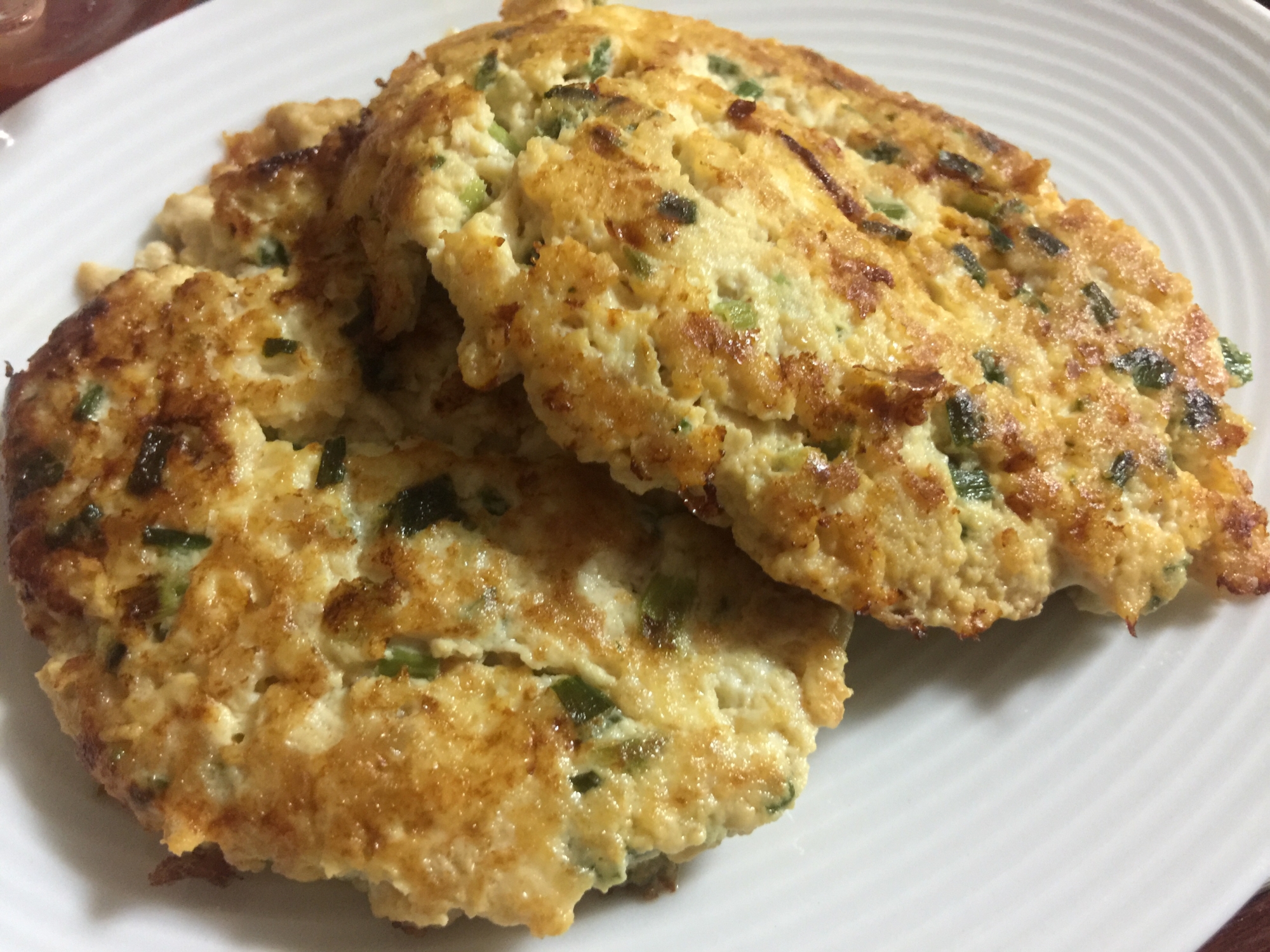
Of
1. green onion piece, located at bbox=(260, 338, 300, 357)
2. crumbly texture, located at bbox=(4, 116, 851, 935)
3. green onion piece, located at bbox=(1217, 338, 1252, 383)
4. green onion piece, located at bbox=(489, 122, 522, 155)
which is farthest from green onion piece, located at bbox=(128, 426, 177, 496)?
green onion piece, located at bbox=(1217, 338, 1252, 383)

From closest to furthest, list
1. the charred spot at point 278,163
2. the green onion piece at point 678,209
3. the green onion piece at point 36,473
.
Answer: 1. the green onion piece at point 678,209
2. the green onion piece at point 36,473
3. the charred spot at point 278,163

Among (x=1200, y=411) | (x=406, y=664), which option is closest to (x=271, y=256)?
(x=406, y=664)

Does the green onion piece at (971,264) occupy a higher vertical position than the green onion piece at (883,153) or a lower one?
lower

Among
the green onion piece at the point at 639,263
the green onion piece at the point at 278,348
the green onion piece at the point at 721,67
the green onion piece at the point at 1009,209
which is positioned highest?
the green onion piece at the point at 721,67

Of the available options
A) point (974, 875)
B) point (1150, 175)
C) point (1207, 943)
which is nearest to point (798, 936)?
point (974, 875)

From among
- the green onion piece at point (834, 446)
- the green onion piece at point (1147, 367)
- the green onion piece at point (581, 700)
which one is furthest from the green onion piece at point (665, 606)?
the green onion piece at point (1147, 367)

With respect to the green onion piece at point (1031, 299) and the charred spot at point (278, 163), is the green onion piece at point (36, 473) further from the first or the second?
the green onion piece at point (1031, 299)
